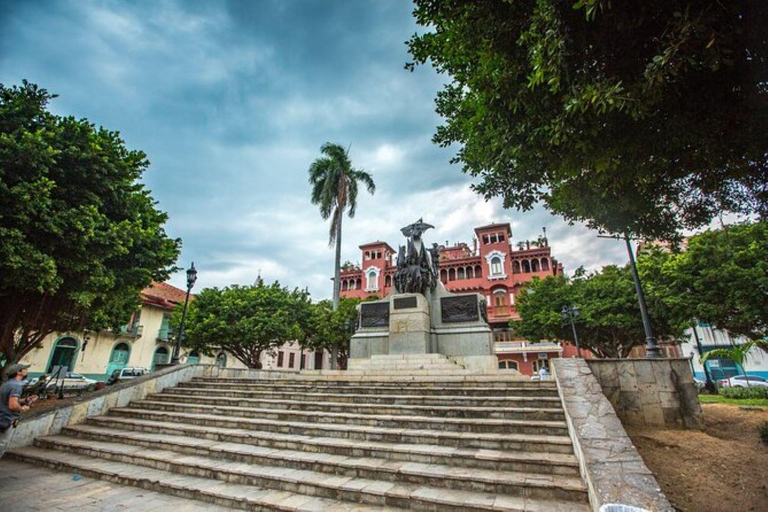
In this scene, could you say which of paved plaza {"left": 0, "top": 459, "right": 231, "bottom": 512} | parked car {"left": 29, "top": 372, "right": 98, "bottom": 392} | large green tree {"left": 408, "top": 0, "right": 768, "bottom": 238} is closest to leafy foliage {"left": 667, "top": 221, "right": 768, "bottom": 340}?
large green tree {"left": 408, "top": 0, "right": 768, "bottom": 238}

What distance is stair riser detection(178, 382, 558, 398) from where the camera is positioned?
23.4 feet

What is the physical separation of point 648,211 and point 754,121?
2.22 m

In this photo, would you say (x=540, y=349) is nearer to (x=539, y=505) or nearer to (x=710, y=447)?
(x=710, y=447)

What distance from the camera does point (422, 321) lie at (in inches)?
517

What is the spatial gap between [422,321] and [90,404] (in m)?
9.63

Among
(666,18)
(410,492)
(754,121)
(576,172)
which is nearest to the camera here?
(666,18)

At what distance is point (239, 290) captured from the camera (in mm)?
23094

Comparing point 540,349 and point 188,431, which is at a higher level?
point 540,349

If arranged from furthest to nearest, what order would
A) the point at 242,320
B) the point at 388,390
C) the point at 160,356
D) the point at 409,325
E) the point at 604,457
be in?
the point at 160,356
the point at 242,320
the point at 409,325
the point at 388,390
the point at 604,457

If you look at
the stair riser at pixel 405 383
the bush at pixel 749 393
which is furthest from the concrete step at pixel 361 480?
the bush at pixel 749 393

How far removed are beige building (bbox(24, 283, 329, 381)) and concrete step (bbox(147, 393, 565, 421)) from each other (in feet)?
50.5

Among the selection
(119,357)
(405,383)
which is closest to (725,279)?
(405,383)

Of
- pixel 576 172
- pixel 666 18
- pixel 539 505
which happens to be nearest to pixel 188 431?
pixel 539 505

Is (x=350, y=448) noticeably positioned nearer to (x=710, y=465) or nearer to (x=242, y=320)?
(x=710, y=465)
